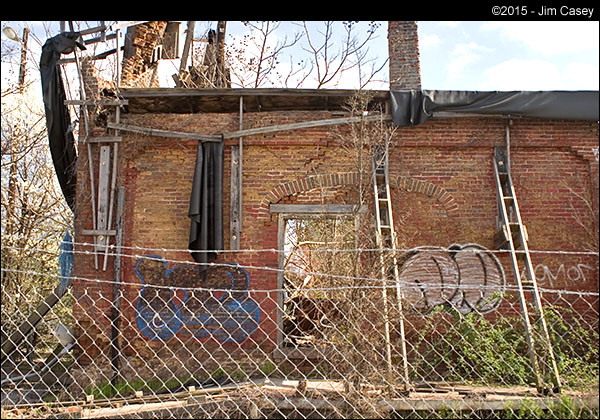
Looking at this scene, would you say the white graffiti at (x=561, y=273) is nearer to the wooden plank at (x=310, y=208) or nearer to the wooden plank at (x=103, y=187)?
the wooden plank at (x=310, y=208)

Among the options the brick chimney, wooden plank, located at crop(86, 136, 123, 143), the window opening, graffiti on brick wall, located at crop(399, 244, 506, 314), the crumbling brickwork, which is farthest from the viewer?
the crumbling brickwork

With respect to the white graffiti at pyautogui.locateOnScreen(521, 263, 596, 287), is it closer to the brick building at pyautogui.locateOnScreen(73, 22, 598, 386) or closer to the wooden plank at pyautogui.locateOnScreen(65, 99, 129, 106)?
the brick building at pyautogui.locateOnScreen(73, 22, 598, 386)

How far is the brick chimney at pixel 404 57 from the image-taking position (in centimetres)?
952

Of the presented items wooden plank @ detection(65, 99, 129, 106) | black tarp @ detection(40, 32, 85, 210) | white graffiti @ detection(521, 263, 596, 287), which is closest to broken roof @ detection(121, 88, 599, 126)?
wooden plank @ detection(65, 99, 129, 106)

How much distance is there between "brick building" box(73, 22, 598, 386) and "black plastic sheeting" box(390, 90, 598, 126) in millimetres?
189

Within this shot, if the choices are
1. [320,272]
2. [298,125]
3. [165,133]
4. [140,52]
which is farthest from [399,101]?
[140,52]

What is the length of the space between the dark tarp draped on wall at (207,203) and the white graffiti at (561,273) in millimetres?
5048

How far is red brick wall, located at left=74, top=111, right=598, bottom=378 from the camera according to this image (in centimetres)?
833

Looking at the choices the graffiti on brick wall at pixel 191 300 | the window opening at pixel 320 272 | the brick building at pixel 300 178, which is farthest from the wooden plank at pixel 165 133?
the graffiti on brick wall at pixel 191 300

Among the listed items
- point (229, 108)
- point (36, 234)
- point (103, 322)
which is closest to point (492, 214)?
point (229, 108)

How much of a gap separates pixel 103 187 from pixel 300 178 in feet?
10.5

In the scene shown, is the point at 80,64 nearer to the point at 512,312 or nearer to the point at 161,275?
the point at 161,275

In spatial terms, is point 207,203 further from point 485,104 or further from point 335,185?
point 485,104
